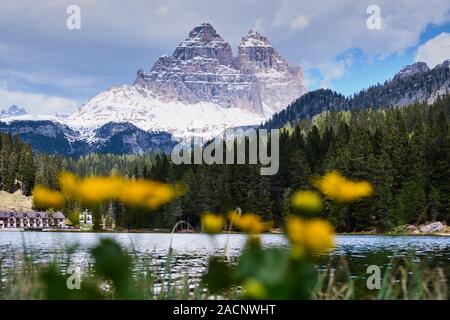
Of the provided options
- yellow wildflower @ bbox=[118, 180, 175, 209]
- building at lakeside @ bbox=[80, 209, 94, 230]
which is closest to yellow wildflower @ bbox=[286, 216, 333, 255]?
yellow wildflower @ bbox=[118, 180, 175, 209]

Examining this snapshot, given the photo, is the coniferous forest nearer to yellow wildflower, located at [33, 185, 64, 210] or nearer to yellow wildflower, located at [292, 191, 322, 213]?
yellow wildflower, located at [33, 185, 64, 210]

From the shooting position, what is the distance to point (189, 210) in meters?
87.5

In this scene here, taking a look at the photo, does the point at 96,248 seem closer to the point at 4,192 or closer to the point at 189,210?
the point at 189,210

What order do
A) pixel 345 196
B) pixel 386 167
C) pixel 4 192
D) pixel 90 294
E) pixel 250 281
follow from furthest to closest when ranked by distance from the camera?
pixel 4 192 → pixel 386 167 → pixel 345 196 → pixel 90 294 → pixel 250 281

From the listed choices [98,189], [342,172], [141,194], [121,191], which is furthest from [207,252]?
[342,172]

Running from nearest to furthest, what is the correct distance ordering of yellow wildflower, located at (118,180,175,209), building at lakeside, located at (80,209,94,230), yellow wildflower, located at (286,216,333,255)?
yellow wildflower, located at (286,216,333,255), yellow wildflower, located at (118,180,175,209), building at lakeside, located at (80,209,94,230)

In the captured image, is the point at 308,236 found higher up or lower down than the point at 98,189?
lower down

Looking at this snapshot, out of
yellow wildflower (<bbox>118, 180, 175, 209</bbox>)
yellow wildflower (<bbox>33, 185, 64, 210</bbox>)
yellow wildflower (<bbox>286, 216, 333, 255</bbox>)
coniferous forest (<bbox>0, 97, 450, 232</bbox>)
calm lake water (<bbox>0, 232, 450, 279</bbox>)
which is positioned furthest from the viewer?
coniferous forest (<bbox>0, 97, 450, 232</bbox>)

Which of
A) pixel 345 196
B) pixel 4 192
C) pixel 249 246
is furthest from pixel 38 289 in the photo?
pixel 4 192

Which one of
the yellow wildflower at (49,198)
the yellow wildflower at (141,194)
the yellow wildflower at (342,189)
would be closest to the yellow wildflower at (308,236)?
the yellow wildflower at (342,189)

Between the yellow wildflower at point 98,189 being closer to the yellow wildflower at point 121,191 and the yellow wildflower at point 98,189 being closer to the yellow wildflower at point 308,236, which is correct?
the yellow wildflower at point 121,191

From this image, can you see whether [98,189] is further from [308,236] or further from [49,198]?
[308,236]
